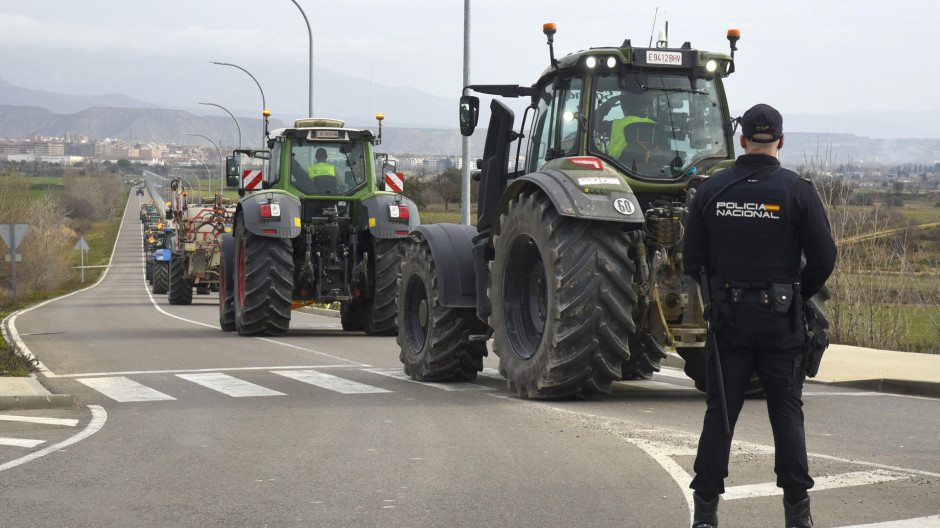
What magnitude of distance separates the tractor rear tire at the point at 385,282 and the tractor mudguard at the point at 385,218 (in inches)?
8.5

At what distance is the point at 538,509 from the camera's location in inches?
255

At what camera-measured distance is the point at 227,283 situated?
2230cm

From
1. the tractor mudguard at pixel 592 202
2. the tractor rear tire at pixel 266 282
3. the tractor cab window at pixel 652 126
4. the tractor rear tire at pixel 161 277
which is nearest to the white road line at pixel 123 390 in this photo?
the tractor mudguard at pixel 592 202

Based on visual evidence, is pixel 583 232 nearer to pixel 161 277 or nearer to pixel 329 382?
pixel 329 382

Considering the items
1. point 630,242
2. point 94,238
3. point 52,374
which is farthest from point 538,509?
point 94,238

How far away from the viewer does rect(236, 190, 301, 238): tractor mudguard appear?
19703mm

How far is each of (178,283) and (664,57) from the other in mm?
31487

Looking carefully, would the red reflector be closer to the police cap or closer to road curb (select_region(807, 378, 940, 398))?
road curb (select_region(807, 378, 940, 398))

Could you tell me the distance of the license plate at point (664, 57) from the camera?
36.7ft

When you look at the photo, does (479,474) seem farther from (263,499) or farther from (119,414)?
(119,414)

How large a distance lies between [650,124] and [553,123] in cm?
92

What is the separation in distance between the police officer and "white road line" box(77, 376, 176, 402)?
7347mm

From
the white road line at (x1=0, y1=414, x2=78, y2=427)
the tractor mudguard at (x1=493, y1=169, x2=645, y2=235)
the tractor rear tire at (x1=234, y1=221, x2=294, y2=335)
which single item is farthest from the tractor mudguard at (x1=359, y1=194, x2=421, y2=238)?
the white road line at (x1=0, y1=414, x2=78, y2=427)

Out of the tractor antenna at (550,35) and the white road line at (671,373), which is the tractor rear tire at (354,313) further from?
the tractor antenna at (550,35)
